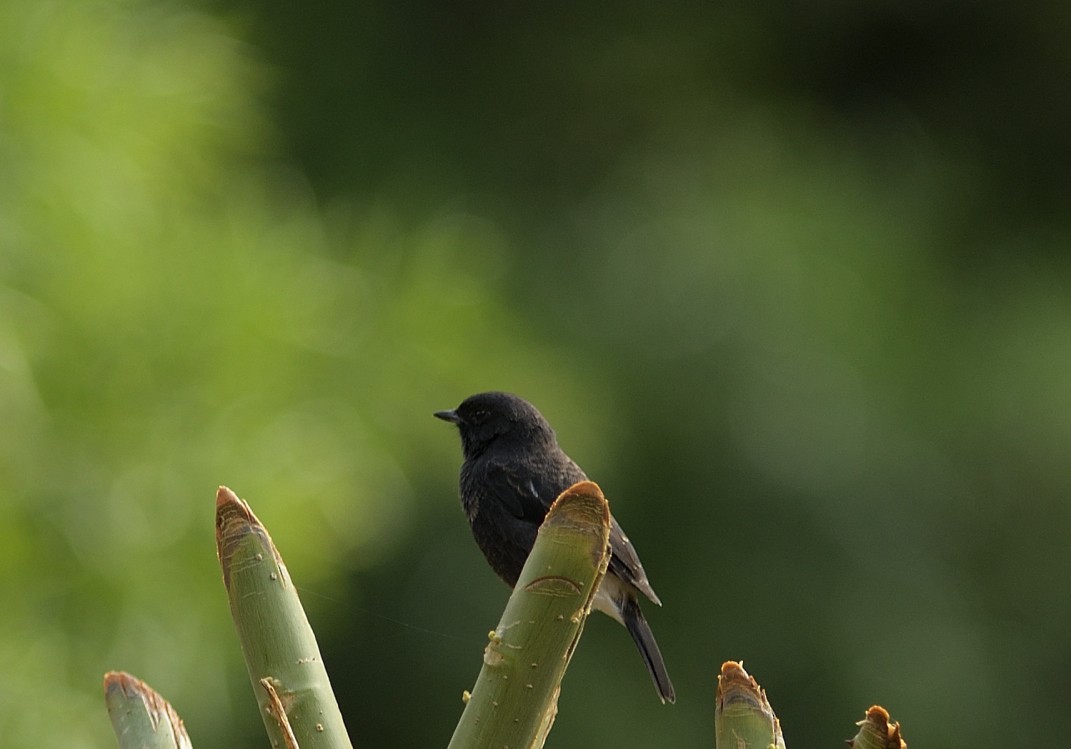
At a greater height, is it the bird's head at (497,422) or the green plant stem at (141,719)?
the green plant stem at (141,719)

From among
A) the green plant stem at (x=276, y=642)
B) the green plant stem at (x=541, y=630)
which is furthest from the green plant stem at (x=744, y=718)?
the green plant stem at (x=276, y=642)

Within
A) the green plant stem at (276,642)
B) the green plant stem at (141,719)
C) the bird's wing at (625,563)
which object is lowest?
the bird's wing at (625,563)

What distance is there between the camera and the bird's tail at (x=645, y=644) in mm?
2719

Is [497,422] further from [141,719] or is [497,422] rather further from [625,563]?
[141,719]

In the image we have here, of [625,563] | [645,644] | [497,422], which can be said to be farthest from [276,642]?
[497,422]

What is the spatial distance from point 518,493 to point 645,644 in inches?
16.1

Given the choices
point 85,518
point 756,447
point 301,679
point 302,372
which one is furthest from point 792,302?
point 301,679

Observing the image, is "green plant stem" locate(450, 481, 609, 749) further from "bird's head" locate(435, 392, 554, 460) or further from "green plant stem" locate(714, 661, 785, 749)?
"bird's head" locate(435, 392, 554, 460)

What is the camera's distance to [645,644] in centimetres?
290

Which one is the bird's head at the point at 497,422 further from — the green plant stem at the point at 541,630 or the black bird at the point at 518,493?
the green plant stem at the point at 541,630

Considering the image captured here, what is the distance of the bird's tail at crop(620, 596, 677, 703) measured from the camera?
2719 millimetres

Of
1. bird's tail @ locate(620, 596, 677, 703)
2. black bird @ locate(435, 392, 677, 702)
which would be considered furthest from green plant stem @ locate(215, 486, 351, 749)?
bird's tail @ locate(620, 596, 677, 703)

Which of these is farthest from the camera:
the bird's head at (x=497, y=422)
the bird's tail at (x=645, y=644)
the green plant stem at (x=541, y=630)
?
the bird's head at (x=497, y=422)

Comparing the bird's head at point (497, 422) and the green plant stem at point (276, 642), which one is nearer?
the green plant stem at point (276, 642)
